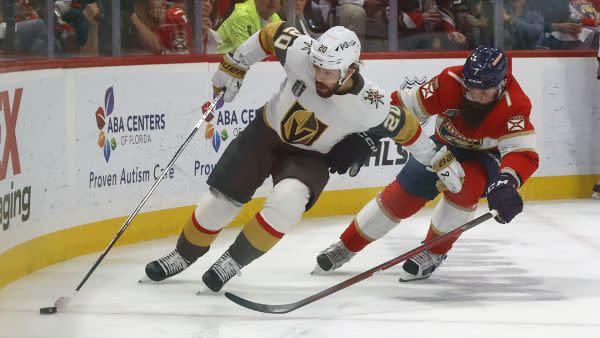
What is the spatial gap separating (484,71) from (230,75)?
1.08 m

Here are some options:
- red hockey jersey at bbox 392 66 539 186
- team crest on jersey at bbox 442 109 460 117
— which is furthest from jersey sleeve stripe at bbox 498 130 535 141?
team crest on jersey at bbox 442 109 460 117

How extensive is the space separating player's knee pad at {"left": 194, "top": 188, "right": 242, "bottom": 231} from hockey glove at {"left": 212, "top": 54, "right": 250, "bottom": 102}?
0.48 m

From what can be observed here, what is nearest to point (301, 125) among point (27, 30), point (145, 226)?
point (27, 30)

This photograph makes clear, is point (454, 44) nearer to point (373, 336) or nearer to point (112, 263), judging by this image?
point (112, 263)

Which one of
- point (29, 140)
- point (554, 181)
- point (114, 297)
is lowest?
point (554, 181)

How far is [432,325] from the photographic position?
16.3ft

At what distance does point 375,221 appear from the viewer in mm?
5926

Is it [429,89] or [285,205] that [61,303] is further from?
[429,89]

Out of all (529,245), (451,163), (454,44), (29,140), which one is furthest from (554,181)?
(29,140)

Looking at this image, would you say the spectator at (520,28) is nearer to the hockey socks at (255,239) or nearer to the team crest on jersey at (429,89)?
the team crest on jersey at (429,89)

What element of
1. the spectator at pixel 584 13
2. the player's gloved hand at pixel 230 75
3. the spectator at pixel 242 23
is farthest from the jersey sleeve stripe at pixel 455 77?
the spectator at pixel 584 13

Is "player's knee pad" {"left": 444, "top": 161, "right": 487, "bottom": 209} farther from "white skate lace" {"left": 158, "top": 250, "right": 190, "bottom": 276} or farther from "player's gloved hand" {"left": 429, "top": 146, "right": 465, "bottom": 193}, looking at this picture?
"white skate lace" {"left": 158, "top": 250, "right": 190, "bottom": 276}

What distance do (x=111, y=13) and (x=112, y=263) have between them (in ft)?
4.84

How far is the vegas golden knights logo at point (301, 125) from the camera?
5.29 meters
